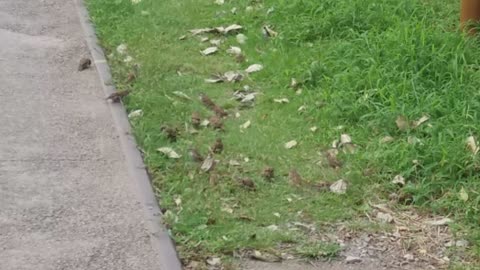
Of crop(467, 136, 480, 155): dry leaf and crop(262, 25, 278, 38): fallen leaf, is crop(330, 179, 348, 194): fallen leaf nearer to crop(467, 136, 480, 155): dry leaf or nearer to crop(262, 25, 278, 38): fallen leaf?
crop(467, 136, 480, 155): dry leaf

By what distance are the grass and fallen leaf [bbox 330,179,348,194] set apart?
33mm

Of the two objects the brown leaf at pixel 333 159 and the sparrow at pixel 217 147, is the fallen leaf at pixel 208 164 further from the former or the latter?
the brown leaf at pixel 333 159

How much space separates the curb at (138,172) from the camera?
15.8ft

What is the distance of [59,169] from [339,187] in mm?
1726

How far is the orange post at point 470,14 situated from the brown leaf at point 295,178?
7.51 ft

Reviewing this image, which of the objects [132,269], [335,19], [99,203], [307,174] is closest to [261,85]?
[335,19]

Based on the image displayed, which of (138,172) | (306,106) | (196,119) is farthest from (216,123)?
(138,172)

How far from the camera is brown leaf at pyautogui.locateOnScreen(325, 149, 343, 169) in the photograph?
564 centimetres

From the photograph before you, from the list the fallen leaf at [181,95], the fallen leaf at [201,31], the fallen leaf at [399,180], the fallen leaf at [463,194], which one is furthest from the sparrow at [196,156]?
the fallen leaf at [201,31]

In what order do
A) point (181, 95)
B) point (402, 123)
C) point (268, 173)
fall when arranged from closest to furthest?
point (268, 173) < point (402, 123) < point (181, 95)

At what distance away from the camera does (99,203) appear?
17.6 feet

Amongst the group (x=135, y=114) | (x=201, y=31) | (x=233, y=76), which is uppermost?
(x=135, y=114)

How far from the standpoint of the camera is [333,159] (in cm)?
568

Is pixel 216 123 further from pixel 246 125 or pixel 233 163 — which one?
pixel 233 163
